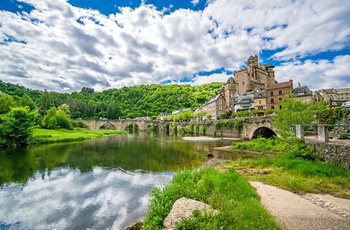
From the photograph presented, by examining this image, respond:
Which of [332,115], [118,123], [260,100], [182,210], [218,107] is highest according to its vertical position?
[260,100]

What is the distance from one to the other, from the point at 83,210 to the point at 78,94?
16735 centimetres

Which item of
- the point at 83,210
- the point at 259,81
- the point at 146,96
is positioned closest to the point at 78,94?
the point at 146,96

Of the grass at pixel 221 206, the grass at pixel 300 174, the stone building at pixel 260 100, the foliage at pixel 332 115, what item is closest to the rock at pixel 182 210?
the grass at pixel 221 206

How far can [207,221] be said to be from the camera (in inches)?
197

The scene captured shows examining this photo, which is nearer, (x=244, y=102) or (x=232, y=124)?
(x=232, y=124)

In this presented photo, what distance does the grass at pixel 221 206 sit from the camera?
15.7 ft

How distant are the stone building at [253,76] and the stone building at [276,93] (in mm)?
16756

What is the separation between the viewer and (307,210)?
5875 millimetres

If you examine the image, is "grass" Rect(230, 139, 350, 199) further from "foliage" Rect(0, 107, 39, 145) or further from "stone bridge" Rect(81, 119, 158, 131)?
"stone bridge" Rect(81, 119, 158, 131)

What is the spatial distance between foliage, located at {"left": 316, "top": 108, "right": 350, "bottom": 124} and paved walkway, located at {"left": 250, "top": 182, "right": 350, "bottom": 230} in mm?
10331

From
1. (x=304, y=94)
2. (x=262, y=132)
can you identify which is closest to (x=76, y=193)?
(x=262, y=132)

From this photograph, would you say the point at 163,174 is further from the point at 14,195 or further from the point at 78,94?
the point at 78,94

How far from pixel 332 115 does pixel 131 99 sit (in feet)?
479

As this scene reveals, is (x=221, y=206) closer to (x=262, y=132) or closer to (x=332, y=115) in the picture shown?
(x=332, y=115)
